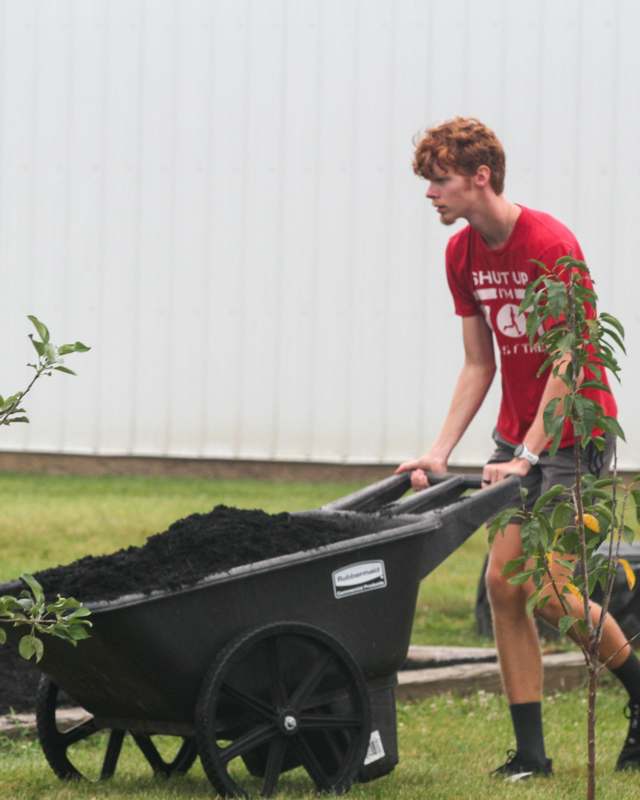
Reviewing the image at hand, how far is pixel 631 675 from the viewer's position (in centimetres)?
488

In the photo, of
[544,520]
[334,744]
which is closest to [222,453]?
[334,744]

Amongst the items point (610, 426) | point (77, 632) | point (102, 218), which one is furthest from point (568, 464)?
point (102, 218)

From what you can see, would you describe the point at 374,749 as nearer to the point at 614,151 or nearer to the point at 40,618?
the point at 40,618

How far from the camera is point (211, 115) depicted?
11562mm

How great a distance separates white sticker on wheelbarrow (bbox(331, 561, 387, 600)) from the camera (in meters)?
4.22

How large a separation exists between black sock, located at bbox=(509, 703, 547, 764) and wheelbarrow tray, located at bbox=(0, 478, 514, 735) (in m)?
0.53

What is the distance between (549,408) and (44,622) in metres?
1.25

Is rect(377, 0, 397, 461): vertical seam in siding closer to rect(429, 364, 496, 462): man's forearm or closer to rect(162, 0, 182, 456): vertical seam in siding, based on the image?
rect(162, 0, 182, 456): vertical seam in siding

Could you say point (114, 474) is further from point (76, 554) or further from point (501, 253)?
point (501, 253)

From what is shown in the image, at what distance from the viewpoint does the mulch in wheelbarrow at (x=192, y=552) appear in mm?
4027

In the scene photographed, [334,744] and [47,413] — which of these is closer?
[334,744]

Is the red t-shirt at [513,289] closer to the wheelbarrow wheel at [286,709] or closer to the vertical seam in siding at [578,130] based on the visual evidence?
the wheelbarrow wheel at [286,709]

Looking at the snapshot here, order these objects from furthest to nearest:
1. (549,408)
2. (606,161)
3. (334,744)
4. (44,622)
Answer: (606,161), (334,744), (44,622), (549,408)

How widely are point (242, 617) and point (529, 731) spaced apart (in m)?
1.16
